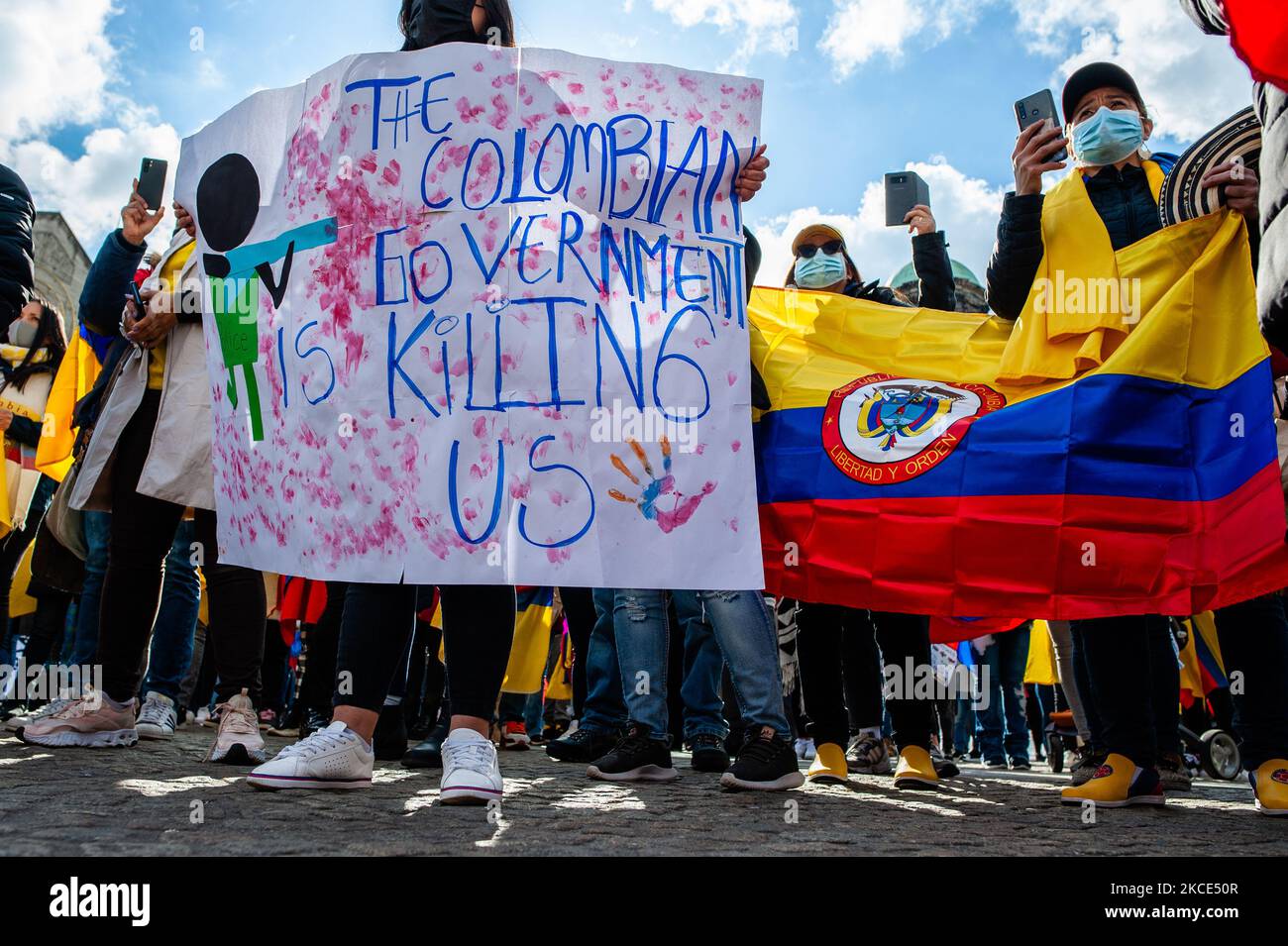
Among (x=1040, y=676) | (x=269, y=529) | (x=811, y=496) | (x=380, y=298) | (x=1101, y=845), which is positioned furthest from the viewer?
(x=1040, y=676)

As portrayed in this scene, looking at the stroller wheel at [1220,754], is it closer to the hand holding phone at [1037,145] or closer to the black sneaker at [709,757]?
the black sneaker at [709,757]

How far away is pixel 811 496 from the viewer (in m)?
3.50

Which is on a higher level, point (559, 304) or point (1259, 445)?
point (559, 304)

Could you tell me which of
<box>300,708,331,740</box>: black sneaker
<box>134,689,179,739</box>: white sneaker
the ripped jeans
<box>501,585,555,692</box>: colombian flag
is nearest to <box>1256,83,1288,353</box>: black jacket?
the ripped jeans

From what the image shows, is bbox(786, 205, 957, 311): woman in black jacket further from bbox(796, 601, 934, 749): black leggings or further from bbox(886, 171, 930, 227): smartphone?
Result: bbox(796, 601, 934, 749): black leggings

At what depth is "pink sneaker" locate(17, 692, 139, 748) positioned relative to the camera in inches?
148

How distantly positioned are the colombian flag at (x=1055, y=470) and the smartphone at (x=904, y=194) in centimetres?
78

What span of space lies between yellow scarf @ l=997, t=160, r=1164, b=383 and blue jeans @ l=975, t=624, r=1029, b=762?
448 centimetres

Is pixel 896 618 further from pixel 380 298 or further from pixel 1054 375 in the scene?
pixel 380 298

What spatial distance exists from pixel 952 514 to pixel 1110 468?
48 cm

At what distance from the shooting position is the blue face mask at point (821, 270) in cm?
464

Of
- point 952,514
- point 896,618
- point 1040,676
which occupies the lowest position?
point 1040,676
